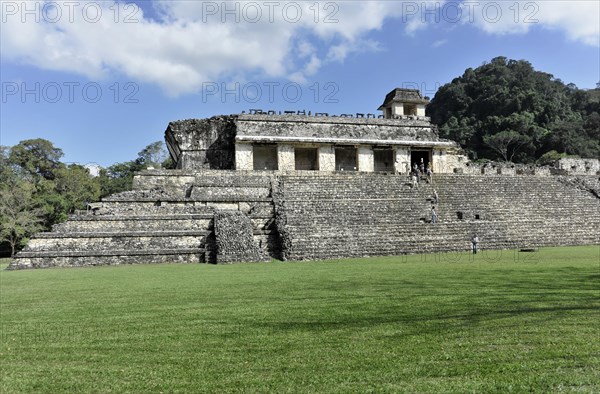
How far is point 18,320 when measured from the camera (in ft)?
16.0

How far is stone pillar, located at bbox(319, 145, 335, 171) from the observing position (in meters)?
20.5

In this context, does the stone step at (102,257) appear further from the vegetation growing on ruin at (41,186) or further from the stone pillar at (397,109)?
the stone pillar at (397,109)

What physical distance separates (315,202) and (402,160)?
7.49 m

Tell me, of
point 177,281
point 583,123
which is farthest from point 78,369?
point 583,123

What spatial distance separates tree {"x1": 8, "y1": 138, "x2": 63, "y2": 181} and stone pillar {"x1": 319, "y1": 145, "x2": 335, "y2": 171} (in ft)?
85.8

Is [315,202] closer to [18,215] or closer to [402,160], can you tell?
[402,160]

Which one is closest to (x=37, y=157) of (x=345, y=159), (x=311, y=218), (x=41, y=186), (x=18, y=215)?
(x=41, y=186)

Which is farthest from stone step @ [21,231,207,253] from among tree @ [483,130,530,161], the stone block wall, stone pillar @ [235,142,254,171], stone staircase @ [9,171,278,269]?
tree @ [483,130,530,161]

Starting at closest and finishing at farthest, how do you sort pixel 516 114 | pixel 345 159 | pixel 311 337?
pixel 311 337
pixel 345 159
pixel 516 114

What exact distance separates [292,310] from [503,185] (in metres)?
16.4

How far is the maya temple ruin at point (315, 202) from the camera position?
1230cm

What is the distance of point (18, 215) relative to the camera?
27375mm

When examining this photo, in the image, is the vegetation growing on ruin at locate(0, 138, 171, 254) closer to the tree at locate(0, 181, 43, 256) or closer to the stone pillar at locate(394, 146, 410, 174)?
the tree at locate(0, 181, 43, 256)

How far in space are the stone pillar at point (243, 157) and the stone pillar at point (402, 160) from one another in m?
6.72
